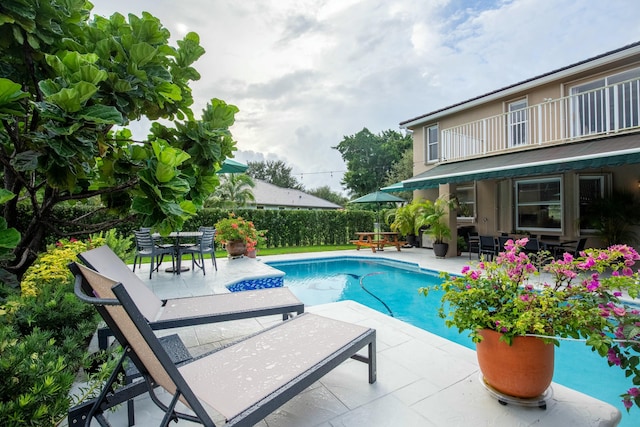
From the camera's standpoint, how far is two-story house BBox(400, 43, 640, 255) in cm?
1030

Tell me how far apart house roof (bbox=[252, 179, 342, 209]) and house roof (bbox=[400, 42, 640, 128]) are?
76.2 ft

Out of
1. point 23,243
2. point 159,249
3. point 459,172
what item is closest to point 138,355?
point 23,243

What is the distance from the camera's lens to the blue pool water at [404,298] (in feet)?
15.2

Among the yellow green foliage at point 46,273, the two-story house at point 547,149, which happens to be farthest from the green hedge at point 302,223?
the yellow green foliage at point 46,273

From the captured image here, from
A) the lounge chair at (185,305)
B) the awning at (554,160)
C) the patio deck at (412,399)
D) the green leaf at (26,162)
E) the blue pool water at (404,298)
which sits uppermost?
the awning at (554,160)

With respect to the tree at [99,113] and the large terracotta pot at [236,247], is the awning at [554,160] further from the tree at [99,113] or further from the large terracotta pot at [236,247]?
the tree at [99,113]

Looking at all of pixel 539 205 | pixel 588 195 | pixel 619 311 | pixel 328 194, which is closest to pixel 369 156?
pixel 328 194

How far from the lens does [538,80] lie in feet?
41.6

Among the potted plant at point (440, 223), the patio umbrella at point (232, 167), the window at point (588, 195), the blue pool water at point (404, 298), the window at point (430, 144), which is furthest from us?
the window at point (430, 144)

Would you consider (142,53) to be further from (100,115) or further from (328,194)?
(328,194)

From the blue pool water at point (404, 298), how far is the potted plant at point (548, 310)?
191 centimetres

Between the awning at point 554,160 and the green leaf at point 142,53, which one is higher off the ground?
the awning at point 554,160

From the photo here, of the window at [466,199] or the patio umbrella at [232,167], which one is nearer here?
the patio umbrella at [232,167]

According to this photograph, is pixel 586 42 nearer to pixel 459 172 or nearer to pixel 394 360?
pixel 459 172
